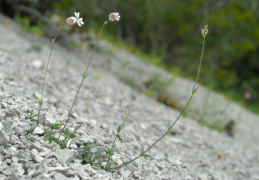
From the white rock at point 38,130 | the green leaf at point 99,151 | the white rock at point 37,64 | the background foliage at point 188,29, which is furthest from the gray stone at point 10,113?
the background foliage at point 188,29

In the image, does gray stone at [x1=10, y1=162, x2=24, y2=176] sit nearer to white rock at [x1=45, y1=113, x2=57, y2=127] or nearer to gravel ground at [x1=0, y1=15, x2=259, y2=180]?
gravel ground at [x1=0, y1=15, x2=259, y2=180]

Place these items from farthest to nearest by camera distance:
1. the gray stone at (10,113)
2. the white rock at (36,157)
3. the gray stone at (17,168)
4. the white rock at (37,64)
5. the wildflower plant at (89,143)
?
the white rock at (37,64), the gray stone at (10,113), the wildflower plant at (89,143), the white rock at (36,157), the gray stone at (17,168)

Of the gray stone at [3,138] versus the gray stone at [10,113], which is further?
the gray stone at [10,113]

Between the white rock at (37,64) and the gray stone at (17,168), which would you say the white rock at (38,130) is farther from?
the white rock at (37,64)

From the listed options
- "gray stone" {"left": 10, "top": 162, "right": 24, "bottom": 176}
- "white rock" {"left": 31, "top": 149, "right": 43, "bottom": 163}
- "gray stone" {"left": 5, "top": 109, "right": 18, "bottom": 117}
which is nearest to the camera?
"gray stone" {"left": 10, "top": 162, "right": 24, "bottom": 176}

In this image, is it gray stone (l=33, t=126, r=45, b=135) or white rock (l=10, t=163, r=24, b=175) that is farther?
gray stone (l=33, t=126, r=45, b=135)

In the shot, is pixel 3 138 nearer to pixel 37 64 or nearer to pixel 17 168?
pixel 17 168

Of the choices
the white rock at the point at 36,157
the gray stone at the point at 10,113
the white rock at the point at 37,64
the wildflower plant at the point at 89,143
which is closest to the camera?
the white rock at the point at 36,157

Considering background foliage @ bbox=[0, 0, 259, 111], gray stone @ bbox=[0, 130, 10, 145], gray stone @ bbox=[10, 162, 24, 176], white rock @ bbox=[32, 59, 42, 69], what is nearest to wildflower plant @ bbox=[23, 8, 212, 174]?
gray stone @ bbox=[0, 130, 10, 145]

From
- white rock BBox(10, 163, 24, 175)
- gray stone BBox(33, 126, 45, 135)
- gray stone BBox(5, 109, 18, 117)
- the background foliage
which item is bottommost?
white rock BBox(10, 163, 24, 175)

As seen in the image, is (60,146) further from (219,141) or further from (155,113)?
(219,141)
